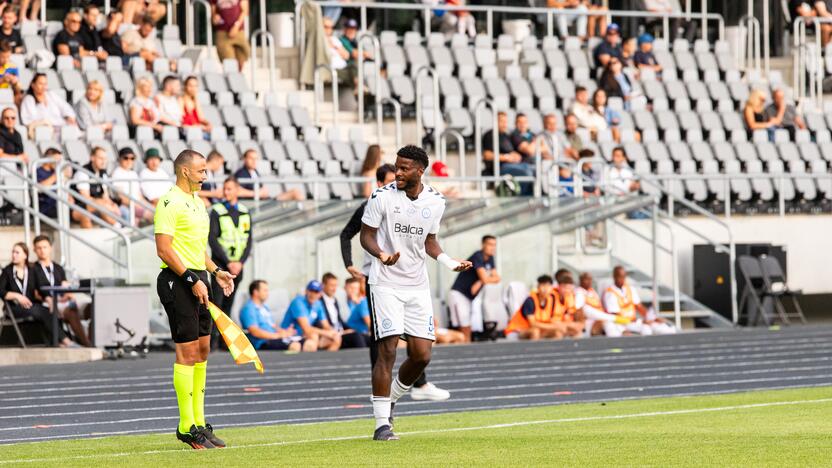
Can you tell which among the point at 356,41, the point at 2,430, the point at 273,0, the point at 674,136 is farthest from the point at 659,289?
the point at 2,430

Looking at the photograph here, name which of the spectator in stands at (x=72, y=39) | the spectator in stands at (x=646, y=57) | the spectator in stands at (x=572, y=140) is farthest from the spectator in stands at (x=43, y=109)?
the spectator in stands at (x=646, y=57)

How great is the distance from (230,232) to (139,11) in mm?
7571

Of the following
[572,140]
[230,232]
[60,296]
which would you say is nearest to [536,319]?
[230,232]

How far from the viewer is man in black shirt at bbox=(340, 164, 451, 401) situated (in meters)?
12.1

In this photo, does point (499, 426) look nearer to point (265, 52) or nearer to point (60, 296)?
point (60, 296)

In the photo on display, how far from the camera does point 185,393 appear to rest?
1052cm

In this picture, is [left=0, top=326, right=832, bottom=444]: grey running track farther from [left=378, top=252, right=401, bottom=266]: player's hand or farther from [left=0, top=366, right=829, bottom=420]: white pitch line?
[left=378, top=252, right=401, bottom=266]: player's hand

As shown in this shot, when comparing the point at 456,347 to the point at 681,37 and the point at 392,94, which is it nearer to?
the point at 392,94

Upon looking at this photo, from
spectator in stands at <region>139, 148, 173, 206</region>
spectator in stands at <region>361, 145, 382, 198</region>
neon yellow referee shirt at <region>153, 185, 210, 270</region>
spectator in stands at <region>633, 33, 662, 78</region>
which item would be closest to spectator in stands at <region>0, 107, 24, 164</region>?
spectator in stands at <region>139, 148, 173, 206</region>

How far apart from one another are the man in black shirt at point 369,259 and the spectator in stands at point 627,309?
837cm

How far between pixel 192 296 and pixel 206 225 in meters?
0.49

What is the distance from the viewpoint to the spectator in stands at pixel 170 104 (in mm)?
22844

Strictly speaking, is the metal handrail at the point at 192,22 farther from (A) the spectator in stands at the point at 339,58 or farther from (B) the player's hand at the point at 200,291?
(B) the player's hand at the point at 200,291

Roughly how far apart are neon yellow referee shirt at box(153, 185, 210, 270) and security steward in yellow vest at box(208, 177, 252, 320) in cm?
779
